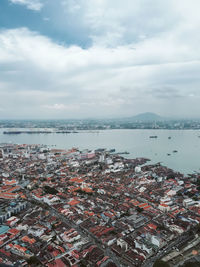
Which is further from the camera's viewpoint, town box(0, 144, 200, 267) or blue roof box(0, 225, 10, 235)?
blue roof box(0, 225, 10, 235)

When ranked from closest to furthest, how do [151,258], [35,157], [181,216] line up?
1. [151,258]
2. [181,216]
3. [35,157]

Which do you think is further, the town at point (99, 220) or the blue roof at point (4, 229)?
the blue roof at point (4, 229)

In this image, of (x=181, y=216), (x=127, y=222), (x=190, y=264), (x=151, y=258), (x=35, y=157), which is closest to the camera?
(x=190, y=264)

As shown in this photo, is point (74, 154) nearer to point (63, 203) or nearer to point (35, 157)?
point (35, 157)

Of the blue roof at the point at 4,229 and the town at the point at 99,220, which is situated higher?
the town at the point at 99,220

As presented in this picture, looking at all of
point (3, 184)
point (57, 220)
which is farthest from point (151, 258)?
point (3, 184)

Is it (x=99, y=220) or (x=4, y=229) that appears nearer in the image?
(x=4, y=229)

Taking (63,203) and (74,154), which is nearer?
(63,203)

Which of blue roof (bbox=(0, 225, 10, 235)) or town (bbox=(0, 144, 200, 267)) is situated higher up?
town (bbox=(0, 144, 200, 267))
